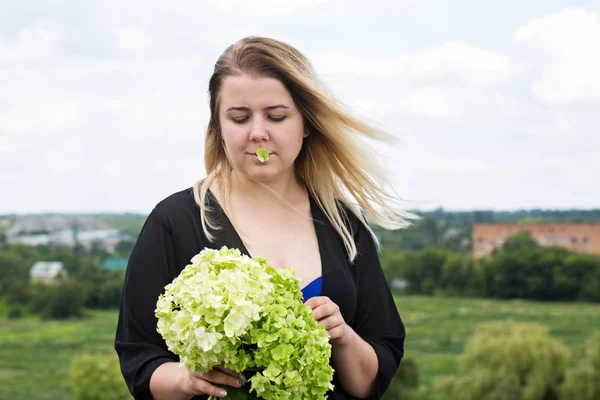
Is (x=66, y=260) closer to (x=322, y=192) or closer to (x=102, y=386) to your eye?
(x=102, y=386)

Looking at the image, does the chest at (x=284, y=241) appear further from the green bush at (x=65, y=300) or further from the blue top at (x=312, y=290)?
the green bush at (x=65, y=300)

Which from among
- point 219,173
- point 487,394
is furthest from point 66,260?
point 219,173

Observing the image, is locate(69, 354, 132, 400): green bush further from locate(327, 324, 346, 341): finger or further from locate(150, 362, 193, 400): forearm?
locate(327, 324, 346, 341): finger

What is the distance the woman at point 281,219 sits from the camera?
3.17 meters

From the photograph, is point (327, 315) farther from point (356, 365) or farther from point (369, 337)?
point (369, 337)

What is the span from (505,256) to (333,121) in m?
77.3

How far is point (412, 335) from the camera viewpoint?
88.7 m

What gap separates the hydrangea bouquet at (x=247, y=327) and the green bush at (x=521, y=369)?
5269 centimetres

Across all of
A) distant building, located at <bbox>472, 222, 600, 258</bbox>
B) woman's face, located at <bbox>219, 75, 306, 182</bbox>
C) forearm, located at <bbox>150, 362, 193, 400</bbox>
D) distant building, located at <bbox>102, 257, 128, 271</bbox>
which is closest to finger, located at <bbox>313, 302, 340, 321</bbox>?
forearm, located at <bbox>150, 362, 193, 400</bbox>

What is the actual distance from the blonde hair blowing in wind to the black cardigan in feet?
0.18

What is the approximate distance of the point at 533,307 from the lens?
77.8 meters

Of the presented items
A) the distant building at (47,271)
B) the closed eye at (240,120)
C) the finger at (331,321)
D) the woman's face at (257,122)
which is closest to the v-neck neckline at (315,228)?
the woman's face at (257,122)

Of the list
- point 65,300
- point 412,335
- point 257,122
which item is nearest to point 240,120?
point 257,122

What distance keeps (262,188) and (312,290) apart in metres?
0.55
